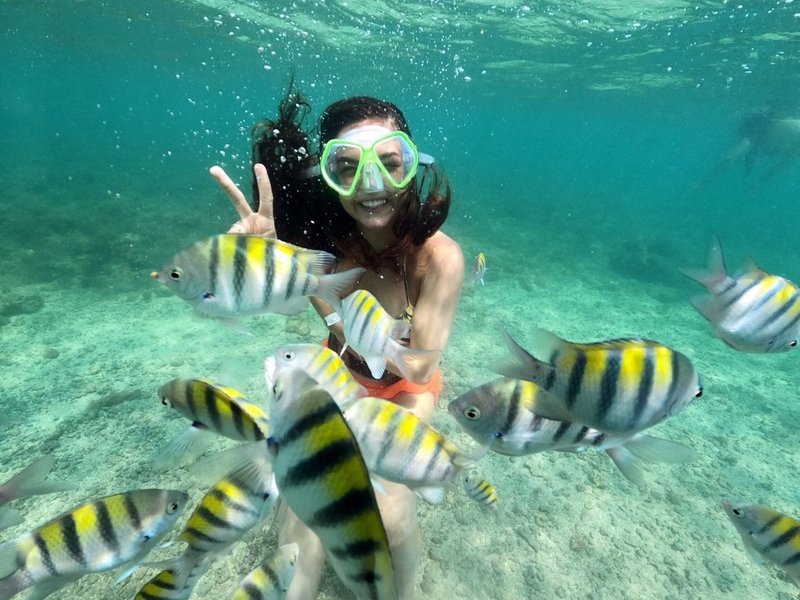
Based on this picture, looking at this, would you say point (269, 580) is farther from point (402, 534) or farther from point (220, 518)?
point (402, 534)

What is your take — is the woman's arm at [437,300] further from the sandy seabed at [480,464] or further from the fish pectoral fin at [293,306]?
the fish pectoral fin at [293,306]

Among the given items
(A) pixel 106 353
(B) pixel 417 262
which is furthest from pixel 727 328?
(A) pixel 106 353

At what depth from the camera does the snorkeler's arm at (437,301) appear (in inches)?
143

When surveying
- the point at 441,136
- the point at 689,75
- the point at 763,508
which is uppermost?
the point at 689,75

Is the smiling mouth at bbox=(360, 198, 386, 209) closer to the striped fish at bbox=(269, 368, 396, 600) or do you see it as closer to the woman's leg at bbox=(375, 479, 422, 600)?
the woman's leg at bbox=(375, 479, 422, 600)

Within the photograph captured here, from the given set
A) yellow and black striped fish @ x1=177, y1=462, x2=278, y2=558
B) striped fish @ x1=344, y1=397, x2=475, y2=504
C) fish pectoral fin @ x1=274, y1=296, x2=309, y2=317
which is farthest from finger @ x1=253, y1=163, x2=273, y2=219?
yellow and black striped fish @ x1=177, y1=462, x2=278, y2=558

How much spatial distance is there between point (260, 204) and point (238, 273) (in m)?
1.48

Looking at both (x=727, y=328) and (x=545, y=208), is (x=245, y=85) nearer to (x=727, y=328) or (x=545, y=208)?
(x=545, y=208)

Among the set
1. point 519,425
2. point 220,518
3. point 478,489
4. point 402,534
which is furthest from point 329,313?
point 519,425

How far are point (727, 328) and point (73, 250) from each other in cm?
1411

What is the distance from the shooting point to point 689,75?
2455cm

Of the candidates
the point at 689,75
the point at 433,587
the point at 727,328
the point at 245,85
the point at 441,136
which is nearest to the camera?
the point at 727,328

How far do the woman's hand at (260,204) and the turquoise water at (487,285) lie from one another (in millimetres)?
1270

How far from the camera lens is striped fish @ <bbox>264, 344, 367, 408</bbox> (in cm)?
183
